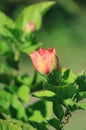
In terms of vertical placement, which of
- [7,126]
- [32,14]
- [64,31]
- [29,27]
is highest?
[64,31]

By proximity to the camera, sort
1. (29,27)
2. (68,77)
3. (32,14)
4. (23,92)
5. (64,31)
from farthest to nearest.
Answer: (64,31) < (32,14) < (29,27) < (23,92) < (68,77)

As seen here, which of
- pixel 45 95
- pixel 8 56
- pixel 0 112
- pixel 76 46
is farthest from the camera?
pixel 76 46

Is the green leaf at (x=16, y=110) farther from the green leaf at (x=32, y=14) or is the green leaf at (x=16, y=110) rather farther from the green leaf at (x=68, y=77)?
the green leaf at (x=32, y=14)

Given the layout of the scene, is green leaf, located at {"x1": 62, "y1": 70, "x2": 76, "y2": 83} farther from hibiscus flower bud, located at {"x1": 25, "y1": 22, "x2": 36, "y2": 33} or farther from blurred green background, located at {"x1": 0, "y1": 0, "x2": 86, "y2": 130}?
blurred green background, located at {"x1": 0, "y1": 0, "x2": 86, "y2": 130}

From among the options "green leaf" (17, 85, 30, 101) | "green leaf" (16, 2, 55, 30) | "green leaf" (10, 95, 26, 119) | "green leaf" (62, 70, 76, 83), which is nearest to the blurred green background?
"green leaf" (16, 2, 55, 30)

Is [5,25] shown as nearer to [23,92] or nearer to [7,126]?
[23,92]

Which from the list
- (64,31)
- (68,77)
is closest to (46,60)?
(68,77)

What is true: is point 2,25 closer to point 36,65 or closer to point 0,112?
point 0,112

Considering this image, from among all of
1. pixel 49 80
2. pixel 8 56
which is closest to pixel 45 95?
pixel 49 80
